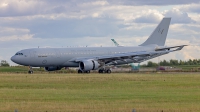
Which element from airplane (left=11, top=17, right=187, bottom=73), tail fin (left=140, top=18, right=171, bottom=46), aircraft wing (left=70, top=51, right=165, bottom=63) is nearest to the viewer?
airplane (left=11, top=17, right=187, bottom=73)

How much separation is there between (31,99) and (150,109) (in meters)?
9.82

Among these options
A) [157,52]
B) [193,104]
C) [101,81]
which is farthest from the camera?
[157,52]

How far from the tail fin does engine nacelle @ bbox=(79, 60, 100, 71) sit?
15142 millimetres

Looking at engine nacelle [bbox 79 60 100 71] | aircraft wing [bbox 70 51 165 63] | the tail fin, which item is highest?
the tail fin

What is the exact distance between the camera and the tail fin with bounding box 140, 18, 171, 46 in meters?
93.4

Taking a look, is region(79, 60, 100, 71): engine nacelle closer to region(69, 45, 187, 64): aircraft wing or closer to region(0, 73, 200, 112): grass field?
region(69, 45, 187, 64): aircraft wing

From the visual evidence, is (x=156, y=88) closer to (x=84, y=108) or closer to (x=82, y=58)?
(x=84, y=108)

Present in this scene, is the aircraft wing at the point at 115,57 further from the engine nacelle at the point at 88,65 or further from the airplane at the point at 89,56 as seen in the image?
the engine nacelle at the point at 88,65

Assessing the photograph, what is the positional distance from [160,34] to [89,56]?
16341 mm

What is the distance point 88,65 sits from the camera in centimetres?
7950

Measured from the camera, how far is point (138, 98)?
3697 cm

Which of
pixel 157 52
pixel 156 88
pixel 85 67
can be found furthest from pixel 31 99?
pixel 157 52

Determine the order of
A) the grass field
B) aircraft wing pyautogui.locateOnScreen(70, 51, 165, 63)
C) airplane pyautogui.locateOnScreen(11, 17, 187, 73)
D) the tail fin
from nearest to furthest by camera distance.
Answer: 1. the grass field
2. airplane pyautogui.locateOnScreen(11, 17, 187, 73)
3. aircraft wing pyautogui.locateOnScreen(70, 51, 165, 63)
4. the tail fin

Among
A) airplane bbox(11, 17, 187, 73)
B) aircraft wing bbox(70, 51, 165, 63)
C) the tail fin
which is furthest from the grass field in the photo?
the tail fin
